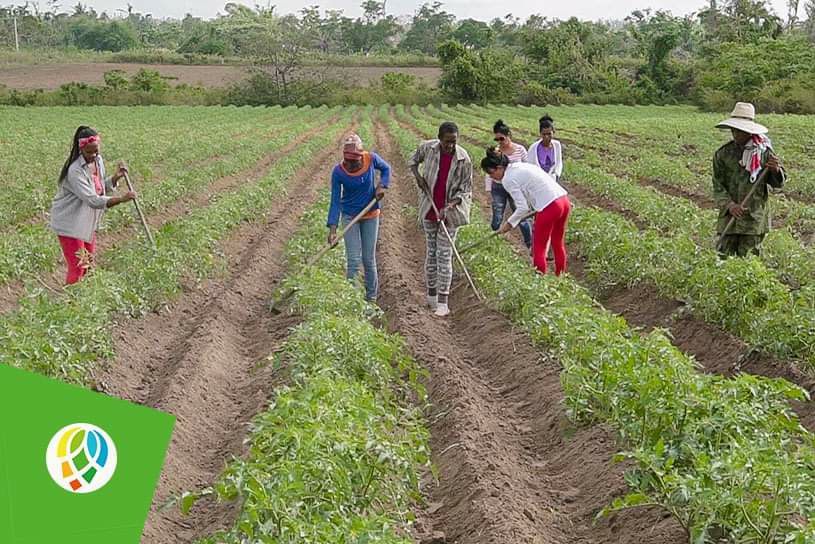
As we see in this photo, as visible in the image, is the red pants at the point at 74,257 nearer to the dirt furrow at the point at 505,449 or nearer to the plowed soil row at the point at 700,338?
the dirt furrow at the point at 505,449

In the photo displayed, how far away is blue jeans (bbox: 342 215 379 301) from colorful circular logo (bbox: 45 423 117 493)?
23.1 feet

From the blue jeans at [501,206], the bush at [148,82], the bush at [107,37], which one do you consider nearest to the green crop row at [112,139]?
the blue jeans at [501,206]

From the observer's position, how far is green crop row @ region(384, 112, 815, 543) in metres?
4.13

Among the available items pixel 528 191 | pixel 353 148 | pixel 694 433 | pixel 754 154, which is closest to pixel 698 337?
pixel 754 154

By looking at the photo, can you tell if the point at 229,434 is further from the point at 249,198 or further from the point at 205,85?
the point at 205,85

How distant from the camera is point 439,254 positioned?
376 inches

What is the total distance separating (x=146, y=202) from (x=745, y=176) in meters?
9.95

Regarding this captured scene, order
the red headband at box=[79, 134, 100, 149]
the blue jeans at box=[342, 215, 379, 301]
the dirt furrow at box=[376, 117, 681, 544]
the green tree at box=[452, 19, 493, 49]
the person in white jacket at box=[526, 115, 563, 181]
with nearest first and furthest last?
the dirt furrow at box=[376, 117, 681, 544] < the red headband at box=[79, 134, 100, 149] < the blue jeans at box=[342, 215, 379, 301] < the person in white jacket at box=[526, 115, 563, 181] < the green tree at box=[452, 19, 493, 49]

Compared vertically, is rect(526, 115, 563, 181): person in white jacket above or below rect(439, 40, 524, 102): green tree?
above

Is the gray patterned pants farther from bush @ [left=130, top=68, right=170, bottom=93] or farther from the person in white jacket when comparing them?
bush @ [left=130, top=68, right=170, bottom=93]

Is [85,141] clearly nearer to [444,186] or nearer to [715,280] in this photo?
[444,186]

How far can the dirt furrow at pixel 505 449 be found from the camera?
5258mm

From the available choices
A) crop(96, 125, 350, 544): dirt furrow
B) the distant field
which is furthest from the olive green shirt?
the distant field

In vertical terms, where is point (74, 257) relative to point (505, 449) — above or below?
above
